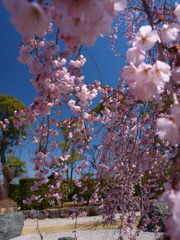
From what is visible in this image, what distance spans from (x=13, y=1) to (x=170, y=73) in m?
0.58

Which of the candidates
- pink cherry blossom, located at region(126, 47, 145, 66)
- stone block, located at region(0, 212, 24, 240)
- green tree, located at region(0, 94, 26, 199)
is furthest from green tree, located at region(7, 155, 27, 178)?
pink cherry blossom, located at region(126, 47, 145, 66)

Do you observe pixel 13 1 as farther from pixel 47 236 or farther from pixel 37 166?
pixel 47 236

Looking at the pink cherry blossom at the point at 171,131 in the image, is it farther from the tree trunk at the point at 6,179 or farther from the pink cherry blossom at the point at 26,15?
the tree trunk at the point at 6,179

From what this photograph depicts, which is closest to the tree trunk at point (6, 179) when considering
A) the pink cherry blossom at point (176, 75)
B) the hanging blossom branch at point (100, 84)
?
the hanging blossom branch at point (100, 84)

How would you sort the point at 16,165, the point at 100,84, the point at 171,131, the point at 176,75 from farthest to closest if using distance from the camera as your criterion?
the point at 16,165, the point at 100,84, the point at 176,75, the point at 171,131

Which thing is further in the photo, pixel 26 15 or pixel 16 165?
pixel 16 165

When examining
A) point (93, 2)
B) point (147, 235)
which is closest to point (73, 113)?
point (93, 2)

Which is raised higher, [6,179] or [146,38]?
[146,38]

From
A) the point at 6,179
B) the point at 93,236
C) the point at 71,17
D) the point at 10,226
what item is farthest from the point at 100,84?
the point at 6,179

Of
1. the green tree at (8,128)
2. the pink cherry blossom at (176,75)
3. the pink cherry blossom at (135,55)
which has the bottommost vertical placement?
the pink cherry blossom at (176,75)

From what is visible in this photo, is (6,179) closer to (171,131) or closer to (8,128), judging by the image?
(8,128)

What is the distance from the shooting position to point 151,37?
898 millimetres

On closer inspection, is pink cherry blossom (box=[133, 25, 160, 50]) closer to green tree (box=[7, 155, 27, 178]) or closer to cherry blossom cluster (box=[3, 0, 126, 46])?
cherry blossom cluster (box=[3, 0, 126, 46])

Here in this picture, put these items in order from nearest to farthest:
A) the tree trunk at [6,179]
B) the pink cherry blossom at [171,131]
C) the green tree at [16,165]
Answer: the pink cherry blossom at [171,131], the tree trunk at [6,179], the green tree at [16,165]
